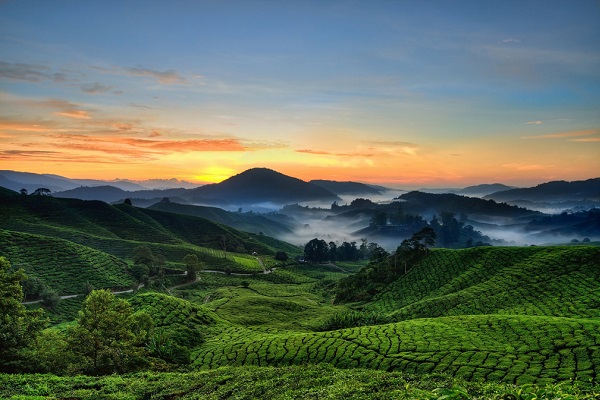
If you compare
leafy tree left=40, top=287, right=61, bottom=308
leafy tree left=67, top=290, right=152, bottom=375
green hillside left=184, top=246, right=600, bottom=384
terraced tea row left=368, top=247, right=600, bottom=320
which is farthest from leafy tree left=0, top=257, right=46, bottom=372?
leafy tree left=40, top=287, right=61, bottom=308

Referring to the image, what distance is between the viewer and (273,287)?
122 metres

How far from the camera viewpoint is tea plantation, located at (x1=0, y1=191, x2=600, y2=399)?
24.7 metres

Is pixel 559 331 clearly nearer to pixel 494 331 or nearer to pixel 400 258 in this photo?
pixel 494 331

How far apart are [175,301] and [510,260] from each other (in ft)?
222

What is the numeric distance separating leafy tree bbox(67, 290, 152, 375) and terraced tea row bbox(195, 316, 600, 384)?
25.8 ft

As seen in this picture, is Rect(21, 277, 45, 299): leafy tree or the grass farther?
Rect(21, 277, 45, 299): leafy tree

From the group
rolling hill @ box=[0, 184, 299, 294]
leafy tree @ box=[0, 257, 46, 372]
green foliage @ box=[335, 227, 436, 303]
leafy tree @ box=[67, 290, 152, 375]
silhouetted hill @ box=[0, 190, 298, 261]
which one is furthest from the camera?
silhouetted hill @ box=[0, 190, 298, 261]

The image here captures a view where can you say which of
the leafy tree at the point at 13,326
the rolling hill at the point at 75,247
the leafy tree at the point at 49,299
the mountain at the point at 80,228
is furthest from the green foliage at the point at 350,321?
the mountain at the point at 80,228

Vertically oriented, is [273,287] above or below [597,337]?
below

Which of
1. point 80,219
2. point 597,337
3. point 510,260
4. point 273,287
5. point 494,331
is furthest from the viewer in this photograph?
point 80,219

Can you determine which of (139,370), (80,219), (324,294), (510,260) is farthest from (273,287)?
(80,219)

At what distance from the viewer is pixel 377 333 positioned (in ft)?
128

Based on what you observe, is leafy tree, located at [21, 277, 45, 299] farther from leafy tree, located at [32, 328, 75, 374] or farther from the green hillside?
leafy tree, located at [32, 328, 75, 374]

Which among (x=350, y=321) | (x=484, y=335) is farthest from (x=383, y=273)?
(x=484, y=335)
